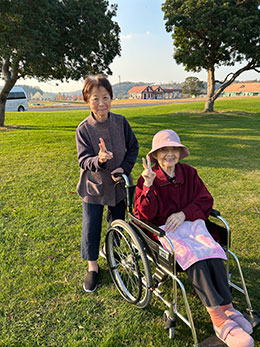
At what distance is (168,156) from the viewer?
6.71 feet

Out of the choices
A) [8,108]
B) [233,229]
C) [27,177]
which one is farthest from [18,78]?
[8,108]

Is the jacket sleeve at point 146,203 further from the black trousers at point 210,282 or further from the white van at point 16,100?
the white van at point 16,100

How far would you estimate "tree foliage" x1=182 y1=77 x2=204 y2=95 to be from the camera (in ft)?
178

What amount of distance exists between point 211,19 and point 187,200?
15.5 m

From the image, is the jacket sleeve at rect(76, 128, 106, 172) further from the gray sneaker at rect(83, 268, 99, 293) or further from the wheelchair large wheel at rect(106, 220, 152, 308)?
the gray sneaker at rect(83, 268, 99, 293)

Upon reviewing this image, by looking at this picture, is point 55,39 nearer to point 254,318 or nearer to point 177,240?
point 177,240

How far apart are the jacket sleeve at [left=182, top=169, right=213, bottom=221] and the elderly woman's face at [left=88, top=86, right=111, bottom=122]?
2.90 ft

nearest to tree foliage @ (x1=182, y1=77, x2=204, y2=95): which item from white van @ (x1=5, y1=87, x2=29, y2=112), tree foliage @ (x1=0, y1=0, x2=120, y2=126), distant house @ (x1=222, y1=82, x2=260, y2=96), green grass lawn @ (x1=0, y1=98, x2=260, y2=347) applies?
distant house @ (x1=222, y1=82, x2=260, y2=96)

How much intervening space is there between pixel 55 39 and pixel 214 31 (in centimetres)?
891

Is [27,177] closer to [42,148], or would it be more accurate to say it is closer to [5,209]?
[5,209]

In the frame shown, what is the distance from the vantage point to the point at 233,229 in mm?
3275

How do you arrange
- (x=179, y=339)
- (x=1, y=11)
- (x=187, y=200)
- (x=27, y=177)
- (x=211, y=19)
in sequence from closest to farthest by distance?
(x=179, y=339)
(x=187, y=200)
(x=27, y=177)
(x=1, y=11)
(x=211, y=19)

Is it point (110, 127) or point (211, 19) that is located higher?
point (211, 19)

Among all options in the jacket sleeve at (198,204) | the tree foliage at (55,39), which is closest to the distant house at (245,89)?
the tree foliage at (55,39)
